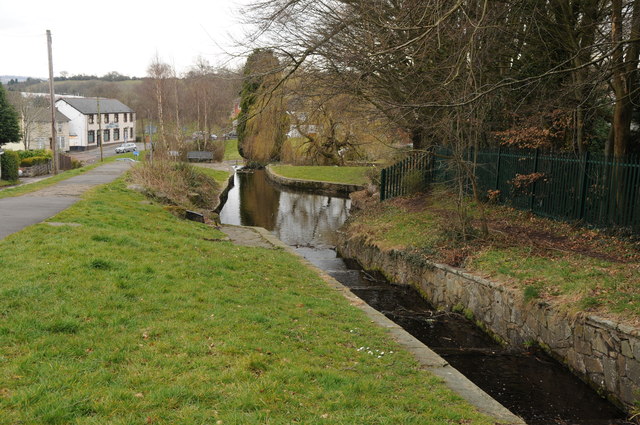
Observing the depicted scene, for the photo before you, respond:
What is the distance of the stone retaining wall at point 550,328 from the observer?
667 cm

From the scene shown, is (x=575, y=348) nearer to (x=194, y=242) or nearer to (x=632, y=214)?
(x=632, y=214)

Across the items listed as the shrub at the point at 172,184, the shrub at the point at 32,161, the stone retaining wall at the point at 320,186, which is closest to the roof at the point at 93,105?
the shrub at the point at 32,161

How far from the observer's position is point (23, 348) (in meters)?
5.18

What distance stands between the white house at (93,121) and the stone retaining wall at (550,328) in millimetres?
67999

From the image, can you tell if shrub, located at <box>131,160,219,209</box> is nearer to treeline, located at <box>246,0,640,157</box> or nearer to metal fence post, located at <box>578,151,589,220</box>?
treeline, located at <box>246,0,640,157</box>

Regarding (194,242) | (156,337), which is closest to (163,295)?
(156,337)

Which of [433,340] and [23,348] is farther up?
[23,348]

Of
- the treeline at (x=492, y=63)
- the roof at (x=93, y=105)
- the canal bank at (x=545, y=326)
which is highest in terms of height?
the roof at (x=93, y=105)

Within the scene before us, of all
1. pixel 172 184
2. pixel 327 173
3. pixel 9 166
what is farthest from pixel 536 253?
pixel 9 166

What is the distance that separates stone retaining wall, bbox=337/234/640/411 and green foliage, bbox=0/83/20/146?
46645 mm

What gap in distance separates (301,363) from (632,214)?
8192mm

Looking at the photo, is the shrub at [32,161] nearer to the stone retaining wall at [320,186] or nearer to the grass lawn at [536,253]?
the stone retaining wall at [320,186]

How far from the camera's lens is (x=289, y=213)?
25500 mm

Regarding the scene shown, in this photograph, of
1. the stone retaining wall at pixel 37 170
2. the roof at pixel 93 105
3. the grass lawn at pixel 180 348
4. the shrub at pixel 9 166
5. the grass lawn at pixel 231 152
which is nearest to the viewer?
the grass lawn at pixel 180 348
